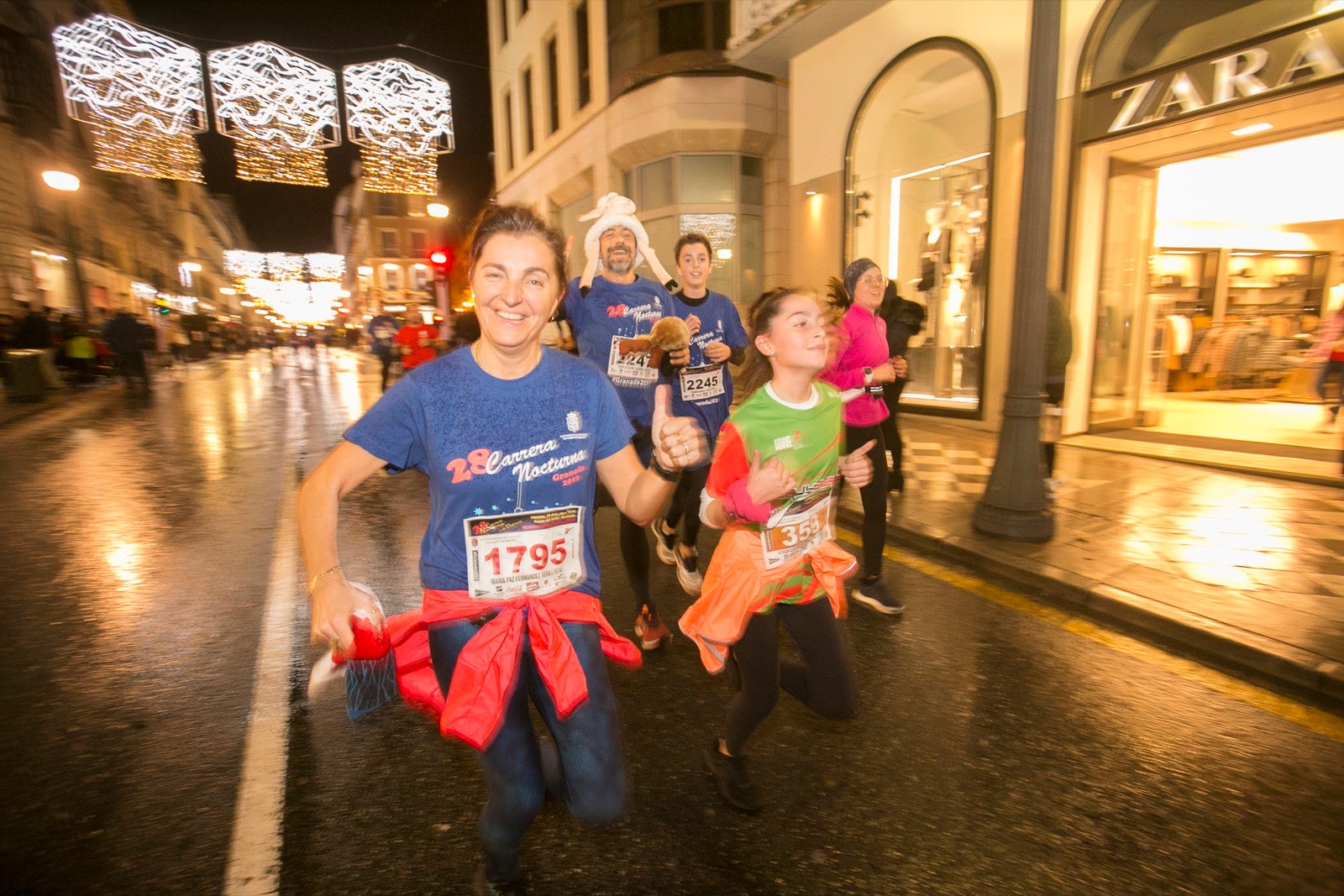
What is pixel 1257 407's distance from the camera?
11281 mm

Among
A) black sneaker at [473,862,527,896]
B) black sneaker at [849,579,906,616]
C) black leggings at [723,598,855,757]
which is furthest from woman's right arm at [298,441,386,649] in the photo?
black sneaker at [849,579,906,616]

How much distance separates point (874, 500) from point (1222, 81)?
22.4ft

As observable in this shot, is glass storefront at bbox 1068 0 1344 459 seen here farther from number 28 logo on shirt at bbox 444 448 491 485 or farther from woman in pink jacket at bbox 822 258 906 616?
number 28 logo on shirt at bbox 444 448 491 485

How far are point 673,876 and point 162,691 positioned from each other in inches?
105

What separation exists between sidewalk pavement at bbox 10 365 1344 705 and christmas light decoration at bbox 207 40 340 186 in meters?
10.7

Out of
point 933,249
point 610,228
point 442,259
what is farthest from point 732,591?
point 442,259

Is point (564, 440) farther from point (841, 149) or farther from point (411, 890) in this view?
point (841, 149)

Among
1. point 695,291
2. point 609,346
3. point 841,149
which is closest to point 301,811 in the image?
point 609,346

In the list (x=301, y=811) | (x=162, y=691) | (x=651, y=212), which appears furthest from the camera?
(x=651, y=212)

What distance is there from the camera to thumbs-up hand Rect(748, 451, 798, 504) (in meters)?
2.06

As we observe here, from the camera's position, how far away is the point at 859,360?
412 cm

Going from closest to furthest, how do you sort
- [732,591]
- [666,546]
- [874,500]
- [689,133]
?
[732,591] < [874,500] < [666,546] < [689,133]

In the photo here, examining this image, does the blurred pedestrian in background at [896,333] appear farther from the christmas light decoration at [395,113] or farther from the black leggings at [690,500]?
the christmas light decoration at [395,113]

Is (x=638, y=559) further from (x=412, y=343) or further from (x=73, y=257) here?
(x=73, y=257)
